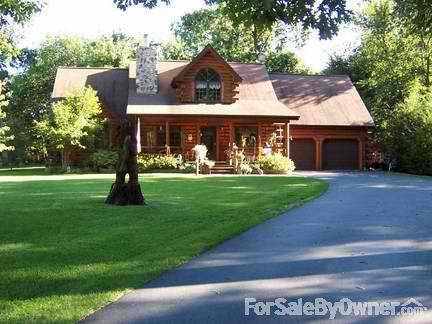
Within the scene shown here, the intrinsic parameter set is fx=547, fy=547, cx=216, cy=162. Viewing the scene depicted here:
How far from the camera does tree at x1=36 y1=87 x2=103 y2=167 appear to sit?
102 feet

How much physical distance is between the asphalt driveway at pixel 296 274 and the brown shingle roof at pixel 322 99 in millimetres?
25845

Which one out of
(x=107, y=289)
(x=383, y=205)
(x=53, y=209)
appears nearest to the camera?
(x=107, y=289)

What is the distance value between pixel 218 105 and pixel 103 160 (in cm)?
774

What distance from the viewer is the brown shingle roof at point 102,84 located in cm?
3559

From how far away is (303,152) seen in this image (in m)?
36.7

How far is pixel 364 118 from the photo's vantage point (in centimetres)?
3656

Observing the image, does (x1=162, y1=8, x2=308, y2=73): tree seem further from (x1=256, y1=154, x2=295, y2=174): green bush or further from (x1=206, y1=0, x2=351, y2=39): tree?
(x1=206, y1=0, x2=351, y2=39): tree

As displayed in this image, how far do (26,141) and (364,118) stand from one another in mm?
26606

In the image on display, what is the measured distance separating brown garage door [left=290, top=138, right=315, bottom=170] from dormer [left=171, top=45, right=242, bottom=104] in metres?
5.52

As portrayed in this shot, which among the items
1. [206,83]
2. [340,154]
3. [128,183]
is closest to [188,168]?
[206,83]

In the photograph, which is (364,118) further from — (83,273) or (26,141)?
(83,273)

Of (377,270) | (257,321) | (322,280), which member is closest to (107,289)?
(257,321)

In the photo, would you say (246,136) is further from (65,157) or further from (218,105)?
(65,157)

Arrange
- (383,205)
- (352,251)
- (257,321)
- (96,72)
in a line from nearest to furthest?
1. (257,321)
2. (352,251)
3. (383,205)
4. (96,72)
